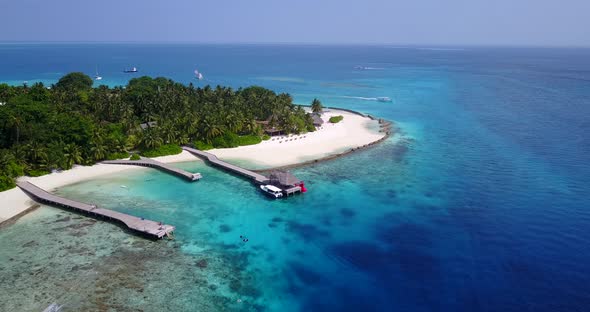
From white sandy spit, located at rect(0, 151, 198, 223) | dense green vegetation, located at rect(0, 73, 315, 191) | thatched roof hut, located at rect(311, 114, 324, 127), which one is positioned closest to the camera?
white sandy spit, located at rect(0, 151, 198, 223)

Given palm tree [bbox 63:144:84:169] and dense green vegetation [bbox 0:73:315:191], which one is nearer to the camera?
dense green vegetation [bbox 0:73:315:191]

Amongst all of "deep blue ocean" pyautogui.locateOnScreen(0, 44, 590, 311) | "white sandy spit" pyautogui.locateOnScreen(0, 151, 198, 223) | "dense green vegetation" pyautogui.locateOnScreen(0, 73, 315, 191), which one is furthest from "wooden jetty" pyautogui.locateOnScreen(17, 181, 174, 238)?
"dense green vegetation" pyautogui.locateOnScreen(0, 73, 315, 191)

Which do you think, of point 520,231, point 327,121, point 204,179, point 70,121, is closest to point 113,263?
point 204,179

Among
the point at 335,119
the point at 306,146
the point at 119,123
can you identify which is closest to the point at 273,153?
the point at 306,146

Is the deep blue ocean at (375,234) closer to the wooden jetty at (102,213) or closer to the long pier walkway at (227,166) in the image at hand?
the wooden jetty at (102,213)

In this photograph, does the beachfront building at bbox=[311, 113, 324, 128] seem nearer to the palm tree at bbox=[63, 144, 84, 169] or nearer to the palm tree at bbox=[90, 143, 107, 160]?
the palm tree at bbox=[90, 143, 107, 160]

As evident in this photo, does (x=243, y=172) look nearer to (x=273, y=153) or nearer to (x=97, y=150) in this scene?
(x=273, y=153)

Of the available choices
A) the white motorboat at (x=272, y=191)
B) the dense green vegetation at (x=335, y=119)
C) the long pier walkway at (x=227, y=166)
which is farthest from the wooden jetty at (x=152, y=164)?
the dense green vegetation at (x=335, y=119)
